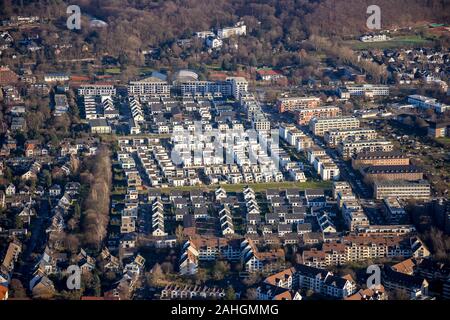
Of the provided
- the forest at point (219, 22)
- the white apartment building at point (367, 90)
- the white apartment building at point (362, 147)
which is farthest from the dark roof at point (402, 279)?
the forest at point (219, 22)

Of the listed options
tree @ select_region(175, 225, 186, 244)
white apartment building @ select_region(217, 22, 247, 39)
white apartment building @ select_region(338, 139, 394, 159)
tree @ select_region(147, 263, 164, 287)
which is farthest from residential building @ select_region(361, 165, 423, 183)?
white apartment building @ select_region(217, 22, 247, 39)

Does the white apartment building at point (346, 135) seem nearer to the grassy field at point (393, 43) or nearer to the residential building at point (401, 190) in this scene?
the residential building at point (401, 190)

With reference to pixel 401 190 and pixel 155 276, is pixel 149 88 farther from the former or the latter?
pixel 155 276

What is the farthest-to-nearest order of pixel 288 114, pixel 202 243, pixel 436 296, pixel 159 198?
pixel 288 114 → pixel 159 198 → pixel 202 243 → pixel 436 296

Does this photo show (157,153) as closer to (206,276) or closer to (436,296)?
(206,276)

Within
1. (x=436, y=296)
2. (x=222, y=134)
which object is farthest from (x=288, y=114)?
(x=436, y=296)

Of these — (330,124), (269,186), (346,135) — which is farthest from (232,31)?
(269,186)

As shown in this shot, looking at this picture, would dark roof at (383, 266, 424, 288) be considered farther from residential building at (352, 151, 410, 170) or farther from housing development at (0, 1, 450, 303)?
residential building at (352, 151, 410, 170)
